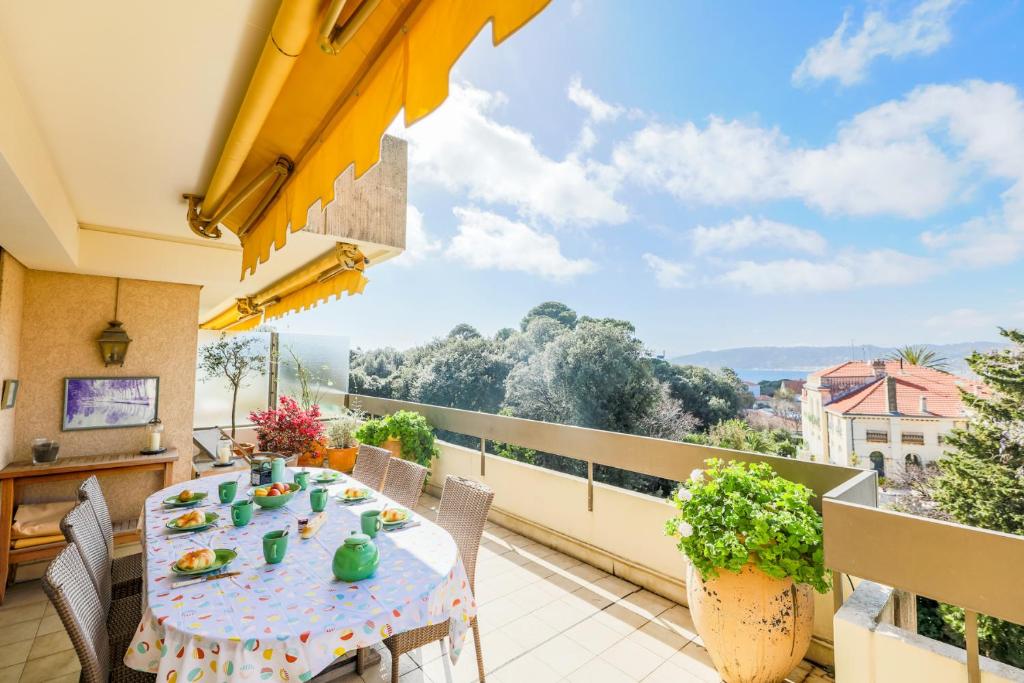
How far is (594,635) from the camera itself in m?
2.60

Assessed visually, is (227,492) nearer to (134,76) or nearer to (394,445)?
(134,76)

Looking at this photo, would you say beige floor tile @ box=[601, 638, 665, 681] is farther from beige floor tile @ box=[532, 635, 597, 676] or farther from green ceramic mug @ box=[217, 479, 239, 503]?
green ceramic mug @ box=[217, 479, 239, 503]

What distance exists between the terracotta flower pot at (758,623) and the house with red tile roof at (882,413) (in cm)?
872

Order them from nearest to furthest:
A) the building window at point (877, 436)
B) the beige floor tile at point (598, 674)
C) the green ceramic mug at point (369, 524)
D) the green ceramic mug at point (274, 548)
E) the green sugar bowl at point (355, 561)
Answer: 1. the green sugar bowl at point (355, 561)
2. the green ceramic mug at point (274, 548)
3. the green ceramic mug at point (369, 524)
4. the beige floor tile at point (598, 674)
5. the building window at point (877, 436)

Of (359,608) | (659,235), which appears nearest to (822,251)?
(659,235)

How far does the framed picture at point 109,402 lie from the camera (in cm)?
389

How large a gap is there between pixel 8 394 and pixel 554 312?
18.0 m

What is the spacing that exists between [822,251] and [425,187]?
23.5 metres

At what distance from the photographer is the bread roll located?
175cm

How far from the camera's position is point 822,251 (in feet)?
88.1

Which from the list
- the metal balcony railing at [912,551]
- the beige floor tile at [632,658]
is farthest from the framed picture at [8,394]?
the metal balcony railing at [912,551]

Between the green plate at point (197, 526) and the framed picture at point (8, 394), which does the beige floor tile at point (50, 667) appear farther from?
the framed picture at point (8, 394)

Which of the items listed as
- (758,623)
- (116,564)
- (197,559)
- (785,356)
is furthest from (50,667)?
(785,356)

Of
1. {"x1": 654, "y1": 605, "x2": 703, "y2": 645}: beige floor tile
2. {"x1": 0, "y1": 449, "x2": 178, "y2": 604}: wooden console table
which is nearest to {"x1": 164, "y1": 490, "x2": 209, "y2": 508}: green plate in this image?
{"x1": 0, "y1": 449, "x2": 178, "y2": 604}: wooden console table
